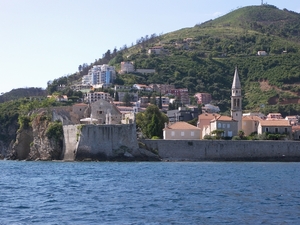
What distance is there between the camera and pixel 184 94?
127 metres

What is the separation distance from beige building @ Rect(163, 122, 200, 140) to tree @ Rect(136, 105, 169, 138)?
113 inches

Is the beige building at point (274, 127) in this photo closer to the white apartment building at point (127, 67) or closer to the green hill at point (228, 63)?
the green hill at point (228, 63)

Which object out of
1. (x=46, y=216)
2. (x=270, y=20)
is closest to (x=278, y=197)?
(x=46, y=216)

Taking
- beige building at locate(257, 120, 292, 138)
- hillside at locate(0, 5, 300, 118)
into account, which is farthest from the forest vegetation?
beige building at locate(257, 120, 292, 138)

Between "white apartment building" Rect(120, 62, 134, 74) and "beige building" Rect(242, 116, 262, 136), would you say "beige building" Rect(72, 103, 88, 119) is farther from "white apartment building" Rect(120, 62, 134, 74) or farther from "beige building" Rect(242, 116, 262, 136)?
"white apartment building" Rect(120, 62, 134, 74)

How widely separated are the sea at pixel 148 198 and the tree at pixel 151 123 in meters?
25.8

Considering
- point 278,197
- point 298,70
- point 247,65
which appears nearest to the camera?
point 278,197

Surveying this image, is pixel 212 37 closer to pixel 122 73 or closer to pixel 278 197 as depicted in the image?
pixel 122 73

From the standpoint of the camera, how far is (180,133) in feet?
223

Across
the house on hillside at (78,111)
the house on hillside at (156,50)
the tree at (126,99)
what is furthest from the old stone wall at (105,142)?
the house on hillside at (156,50)

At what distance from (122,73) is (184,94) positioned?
54.5 ft

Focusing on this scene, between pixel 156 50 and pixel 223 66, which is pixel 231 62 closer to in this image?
pixel 223 66

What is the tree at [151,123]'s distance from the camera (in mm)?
71188

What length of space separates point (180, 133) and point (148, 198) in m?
38.0
